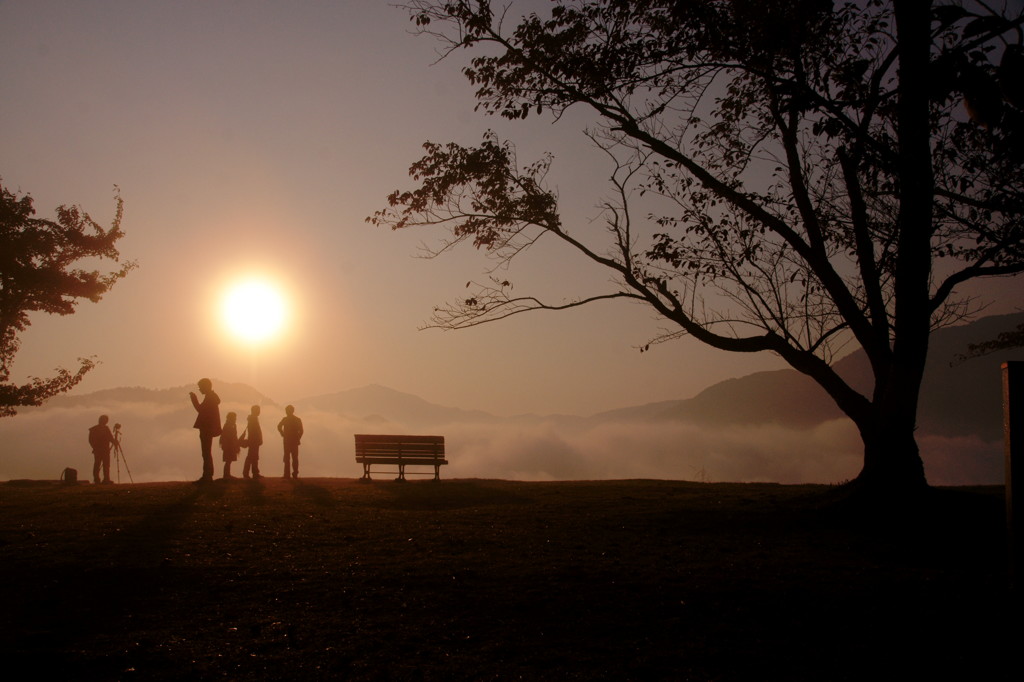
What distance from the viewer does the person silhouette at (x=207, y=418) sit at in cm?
1803

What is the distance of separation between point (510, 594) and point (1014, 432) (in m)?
4.85

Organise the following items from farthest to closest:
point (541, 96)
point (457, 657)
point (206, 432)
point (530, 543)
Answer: point (206, 432) → point (541, 96) → point (530, 543) → point (457, 657)

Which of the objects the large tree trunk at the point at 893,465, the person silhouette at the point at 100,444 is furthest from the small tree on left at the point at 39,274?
the large tree trunk at the point at 893,465

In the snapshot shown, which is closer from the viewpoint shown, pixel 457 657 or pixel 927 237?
pixel 457 657

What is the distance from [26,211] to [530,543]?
26.3m

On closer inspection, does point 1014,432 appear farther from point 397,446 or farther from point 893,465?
point 397,446

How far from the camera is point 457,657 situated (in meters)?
6.08

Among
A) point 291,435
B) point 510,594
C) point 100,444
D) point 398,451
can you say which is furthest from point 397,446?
point 510,594

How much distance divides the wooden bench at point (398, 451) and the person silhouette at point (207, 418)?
3.82 m

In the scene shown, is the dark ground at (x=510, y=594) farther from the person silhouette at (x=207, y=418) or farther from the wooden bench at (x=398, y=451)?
the wooden bench at (x=398, y=451)

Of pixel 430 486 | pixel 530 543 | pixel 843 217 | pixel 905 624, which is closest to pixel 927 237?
pixel 843 217

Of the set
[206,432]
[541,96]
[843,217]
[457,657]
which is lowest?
[457,657]

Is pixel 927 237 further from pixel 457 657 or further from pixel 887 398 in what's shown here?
pixel 457 657

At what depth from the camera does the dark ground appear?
19.5ft
